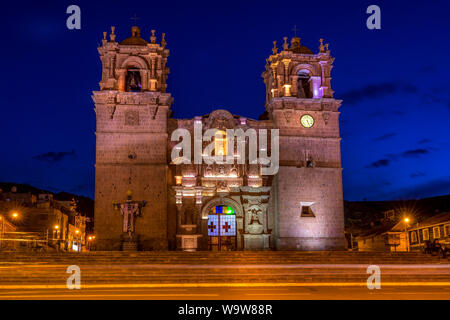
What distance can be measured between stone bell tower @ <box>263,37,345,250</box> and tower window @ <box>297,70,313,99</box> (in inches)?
13.8

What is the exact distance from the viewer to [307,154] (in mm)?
36750

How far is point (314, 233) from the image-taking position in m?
35.7

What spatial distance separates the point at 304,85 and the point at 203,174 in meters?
11.8

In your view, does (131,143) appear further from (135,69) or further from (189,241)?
(189,241)

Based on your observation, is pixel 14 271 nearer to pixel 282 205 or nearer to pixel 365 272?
pixel 365 272

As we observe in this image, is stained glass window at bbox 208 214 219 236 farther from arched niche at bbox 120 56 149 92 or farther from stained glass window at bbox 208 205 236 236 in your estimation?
arched niche at bbox 120 56 149 92

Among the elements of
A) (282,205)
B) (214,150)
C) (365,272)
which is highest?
(214,150)

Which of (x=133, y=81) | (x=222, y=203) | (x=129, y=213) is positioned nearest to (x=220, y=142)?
(x=222, y=203)

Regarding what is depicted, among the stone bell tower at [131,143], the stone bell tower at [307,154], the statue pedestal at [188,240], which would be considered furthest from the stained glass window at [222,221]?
the stone bell tower at [131,143]

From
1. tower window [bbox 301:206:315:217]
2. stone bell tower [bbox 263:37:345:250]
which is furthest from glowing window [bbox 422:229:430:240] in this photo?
tower window [bbox 301:206:315:217]

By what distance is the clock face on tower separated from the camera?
3741 centimetres
